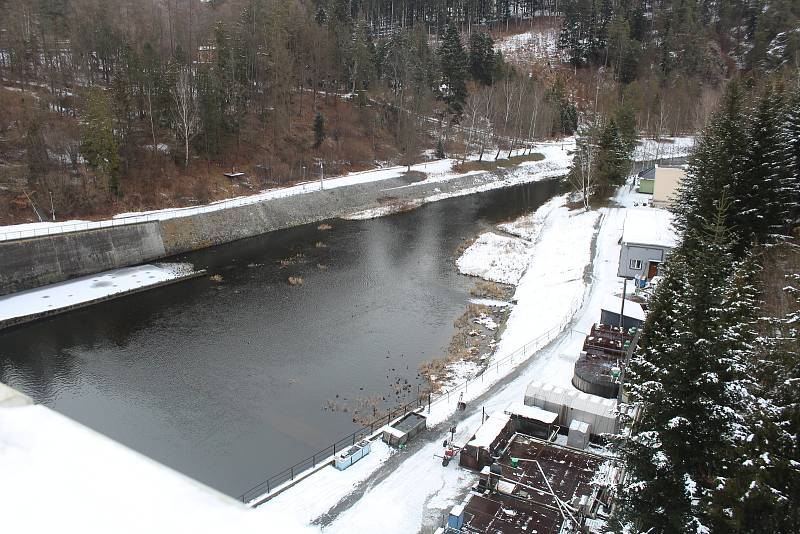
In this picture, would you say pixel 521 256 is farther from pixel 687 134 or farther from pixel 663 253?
pixel 687 134

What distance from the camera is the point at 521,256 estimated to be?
38.7 m

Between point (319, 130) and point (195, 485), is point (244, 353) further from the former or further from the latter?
point (319, 130)

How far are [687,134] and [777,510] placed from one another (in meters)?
79.5

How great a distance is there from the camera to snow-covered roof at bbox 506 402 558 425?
17703mm

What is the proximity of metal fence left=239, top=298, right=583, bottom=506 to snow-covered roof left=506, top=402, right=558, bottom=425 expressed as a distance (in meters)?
2.50

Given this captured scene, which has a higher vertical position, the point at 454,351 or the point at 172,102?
the point at 172,102

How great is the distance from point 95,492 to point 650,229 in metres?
26.8

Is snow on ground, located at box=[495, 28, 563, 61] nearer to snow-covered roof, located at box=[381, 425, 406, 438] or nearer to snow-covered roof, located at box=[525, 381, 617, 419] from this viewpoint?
snow-covered roof, located at box=[525, 381, 617, 419]

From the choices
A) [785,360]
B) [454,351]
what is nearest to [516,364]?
[454,351]

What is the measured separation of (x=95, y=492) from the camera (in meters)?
16.5

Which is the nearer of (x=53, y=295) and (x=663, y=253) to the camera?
(x=663, y=253)

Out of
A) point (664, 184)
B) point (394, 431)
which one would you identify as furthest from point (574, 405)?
point (664, 184)

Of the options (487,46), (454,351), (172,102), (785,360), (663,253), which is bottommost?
(454,351)

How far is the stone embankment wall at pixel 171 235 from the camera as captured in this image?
31500 mm
